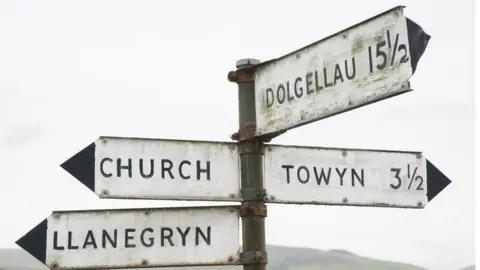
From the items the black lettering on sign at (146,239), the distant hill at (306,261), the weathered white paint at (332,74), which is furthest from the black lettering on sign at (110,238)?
the distant hill at (306,261)

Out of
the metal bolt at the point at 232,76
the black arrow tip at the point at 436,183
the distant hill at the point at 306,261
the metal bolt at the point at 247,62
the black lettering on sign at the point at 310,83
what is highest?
the metal bolt at the point at 247,62

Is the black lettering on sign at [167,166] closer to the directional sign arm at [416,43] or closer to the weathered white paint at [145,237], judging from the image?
the weathered white paint at [145,237]

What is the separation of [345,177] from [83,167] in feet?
4.92

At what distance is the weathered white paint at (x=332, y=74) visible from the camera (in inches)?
166

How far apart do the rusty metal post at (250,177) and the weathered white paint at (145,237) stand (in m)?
0.08

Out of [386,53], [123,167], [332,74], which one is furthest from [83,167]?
[386,53]

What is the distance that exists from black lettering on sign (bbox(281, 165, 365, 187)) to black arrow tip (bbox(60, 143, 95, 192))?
3.54 ft

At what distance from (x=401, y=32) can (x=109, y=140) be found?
178cm

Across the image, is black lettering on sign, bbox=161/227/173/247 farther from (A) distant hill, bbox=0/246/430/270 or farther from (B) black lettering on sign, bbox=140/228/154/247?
(A) distant hill, bbox=0/246/430/270

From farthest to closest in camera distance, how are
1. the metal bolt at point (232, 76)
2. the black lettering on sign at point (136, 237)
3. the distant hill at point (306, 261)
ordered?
1. the distant hill at point (306, 261)
2. the metal bolt at point (232, 76)
3. the black lettering on sign at point (136, 237)

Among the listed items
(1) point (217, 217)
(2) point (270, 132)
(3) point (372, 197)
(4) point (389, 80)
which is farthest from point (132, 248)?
(4) point (389, 80)

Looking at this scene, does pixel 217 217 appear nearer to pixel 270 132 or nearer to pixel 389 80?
pixel 270 132

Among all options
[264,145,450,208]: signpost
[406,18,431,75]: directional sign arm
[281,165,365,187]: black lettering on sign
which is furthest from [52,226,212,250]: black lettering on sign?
[406,18,431,75]: directional sign arm

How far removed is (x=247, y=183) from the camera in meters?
5.10
